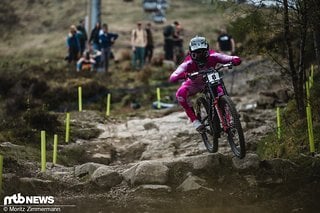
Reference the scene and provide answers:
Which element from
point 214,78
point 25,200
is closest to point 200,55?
point 214,78

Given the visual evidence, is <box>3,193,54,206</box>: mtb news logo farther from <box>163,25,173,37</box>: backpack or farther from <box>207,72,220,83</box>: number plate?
<box>163,25,173,37</box>: backpack

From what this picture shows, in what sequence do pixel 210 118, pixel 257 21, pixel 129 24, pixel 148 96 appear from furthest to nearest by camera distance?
1. pixel 129 24
2. pixel 148 96
3. pixel 257 21
4. pixel 210 118

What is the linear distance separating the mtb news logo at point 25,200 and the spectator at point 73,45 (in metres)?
13.1

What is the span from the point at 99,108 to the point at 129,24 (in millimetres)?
15331

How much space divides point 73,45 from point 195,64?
476 inches

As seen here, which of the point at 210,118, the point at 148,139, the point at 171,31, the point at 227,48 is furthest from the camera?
the point at 171,31

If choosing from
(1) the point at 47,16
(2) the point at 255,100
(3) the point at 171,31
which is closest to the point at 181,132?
(2) the point at 255,100

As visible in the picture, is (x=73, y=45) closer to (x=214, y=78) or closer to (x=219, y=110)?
(x=214, y=78)

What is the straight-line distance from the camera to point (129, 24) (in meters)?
31.1

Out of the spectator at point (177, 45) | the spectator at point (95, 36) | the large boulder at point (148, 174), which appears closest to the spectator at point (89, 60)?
the spectator at point (95, 36)

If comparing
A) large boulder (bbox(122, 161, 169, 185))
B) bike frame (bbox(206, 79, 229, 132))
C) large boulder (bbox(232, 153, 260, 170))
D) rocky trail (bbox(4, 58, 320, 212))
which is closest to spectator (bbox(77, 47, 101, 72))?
rocky trail (bbox(4, 58, 320, 212))

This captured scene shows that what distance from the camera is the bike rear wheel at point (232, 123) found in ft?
26.1

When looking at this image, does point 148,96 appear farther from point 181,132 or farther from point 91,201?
point 91,201

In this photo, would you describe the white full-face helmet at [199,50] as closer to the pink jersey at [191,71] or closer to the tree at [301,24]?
the pink jersey at [191,71]
